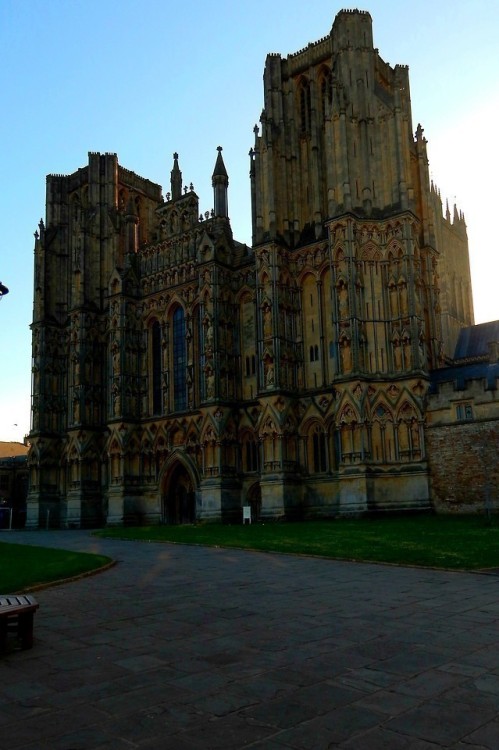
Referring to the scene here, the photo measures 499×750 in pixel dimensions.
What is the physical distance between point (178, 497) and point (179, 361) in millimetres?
9616

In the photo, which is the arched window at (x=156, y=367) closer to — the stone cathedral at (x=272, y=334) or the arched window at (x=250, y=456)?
the stone cathedral at (x=272, y=334)

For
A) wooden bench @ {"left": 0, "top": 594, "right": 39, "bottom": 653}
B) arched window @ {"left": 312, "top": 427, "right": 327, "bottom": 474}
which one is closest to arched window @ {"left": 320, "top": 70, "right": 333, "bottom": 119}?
arched window @ {"left": 312, "top": 427, "right": 327, "bottom": 474}

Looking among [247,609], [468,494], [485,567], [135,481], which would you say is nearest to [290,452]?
[468,494]

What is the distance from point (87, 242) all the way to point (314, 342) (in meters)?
24.1

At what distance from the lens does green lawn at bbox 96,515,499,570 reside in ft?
53.4

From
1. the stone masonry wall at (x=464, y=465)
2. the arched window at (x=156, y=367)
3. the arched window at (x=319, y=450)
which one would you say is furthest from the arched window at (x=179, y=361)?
the stone masonry wall at (x=464, y=465)

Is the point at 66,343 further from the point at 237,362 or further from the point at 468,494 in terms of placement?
the point at 468,494

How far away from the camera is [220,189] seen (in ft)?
155

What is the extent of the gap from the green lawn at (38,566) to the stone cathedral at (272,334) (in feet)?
63.4

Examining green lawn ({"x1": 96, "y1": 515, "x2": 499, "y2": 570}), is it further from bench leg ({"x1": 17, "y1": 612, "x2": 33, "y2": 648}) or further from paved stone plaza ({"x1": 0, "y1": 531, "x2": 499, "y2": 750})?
bench leg ({"x1": 17, "y1": 612, "x2": 33, "y2": 648})

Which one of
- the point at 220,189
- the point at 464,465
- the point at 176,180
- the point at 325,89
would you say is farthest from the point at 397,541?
the point at 176,180

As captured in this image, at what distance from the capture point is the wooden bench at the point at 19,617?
7.80 m

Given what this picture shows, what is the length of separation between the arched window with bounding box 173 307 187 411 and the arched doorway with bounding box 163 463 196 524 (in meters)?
4.62

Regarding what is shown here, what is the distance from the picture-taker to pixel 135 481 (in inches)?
1879
